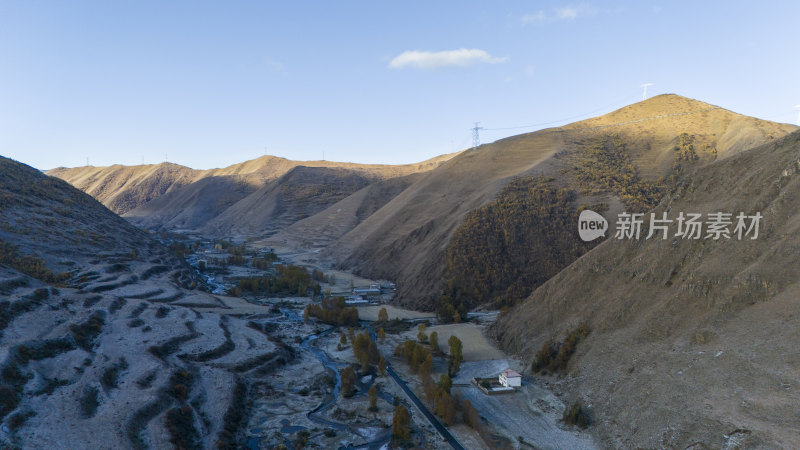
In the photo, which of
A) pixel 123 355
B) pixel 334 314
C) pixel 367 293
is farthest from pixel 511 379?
pixel 367 293

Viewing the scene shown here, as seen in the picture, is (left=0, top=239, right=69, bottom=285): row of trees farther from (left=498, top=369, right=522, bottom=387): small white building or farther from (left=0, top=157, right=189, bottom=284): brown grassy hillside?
(left=498, top=369, right=522, bottom=387): small white building

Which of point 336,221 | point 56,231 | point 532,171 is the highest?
point 532,171

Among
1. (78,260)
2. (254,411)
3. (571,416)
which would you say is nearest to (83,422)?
(254,411)

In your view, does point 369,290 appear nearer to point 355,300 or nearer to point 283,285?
point 355,300

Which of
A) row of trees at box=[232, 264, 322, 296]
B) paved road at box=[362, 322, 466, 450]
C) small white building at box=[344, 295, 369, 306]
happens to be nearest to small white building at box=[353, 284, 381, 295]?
small white building at box=[344, 295, 369, 306]

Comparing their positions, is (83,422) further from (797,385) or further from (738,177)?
(738,177)
